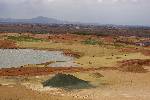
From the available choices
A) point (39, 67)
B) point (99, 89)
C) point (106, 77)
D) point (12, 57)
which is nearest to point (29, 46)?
point (12, 57)

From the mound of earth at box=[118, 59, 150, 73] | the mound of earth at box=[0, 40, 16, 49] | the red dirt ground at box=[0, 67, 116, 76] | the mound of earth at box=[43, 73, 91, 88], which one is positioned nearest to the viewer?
the mound of earth at box=[43, 73, 91, 88]

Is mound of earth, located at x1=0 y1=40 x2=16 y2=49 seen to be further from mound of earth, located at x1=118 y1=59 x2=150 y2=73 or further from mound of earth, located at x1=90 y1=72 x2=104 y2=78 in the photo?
mound of earth, located at x1=90 y1=72 x2=104 y2=78

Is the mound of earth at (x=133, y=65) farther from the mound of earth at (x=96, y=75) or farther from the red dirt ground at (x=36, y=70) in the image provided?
the mound of earth at (x=96, y=75)

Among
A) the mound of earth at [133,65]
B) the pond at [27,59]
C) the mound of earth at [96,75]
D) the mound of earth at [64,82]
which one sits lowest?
the pond at [27,59]

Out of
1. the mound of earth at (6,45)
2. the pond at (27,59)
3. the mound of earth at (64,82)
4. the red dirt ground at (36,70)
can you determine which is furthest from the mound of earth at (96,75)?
the mound of earth at (6,45)

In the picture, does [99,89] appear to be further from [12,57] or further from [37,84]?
[12,57]

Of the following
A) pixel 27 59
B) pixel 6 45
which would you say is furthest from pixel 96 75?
pixel 6 45

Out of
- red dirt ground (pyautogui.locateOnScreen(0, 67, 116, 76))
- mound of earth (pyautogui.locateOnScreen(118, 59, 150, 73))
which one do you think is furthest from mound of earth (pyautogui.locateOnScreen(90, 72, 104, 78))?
mound of earth (pyautogui.locateOnScreen(118, 59, 150, 73))

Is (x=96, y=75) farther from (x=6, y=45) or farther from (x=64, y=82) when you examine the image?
Result: (x=6, y=45)
